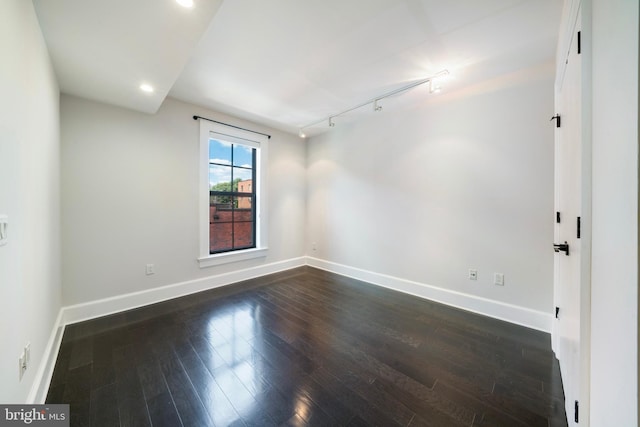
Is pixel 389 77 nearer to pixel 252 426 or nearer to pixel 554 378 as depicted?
pixel 554 378

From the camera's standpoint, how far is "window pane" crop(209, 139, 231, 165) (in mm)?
3564

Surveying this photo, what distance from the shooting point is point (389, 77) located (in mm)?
2531

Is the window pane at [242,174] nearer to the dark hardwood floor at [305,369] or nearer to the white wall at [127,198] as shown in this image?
the white wall at [127,198]

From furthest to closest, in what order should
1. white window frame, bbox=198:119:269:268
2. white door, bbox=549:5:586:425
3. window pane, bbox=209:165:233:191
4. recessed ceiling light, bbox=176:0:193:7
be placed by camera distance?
1. window pane, bbox=209:165:233:191
2. white window frame, bbox=198:119:269:268
3. recessed ceiling light, bbox=176:0:193:7
4. white door, bbox=549:5:586:425

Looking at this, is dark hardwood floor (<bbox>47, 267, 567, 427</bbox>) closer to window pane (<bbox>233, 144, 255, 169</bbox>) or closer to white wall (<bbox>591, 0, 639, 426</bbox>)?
white wall (<bbox>591, 0, 639, 426</bbox>)

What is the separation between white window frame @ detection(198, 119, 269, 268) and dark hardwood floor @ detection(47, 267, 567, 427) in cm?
86

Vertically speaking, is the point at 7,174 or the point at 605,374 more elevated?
the point at 7,174

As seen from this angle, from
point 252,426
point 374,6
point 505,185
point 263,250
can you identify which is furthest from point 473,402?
point 263,250

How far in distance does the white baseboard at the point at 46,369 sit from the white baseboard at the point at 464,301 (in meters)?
3.41

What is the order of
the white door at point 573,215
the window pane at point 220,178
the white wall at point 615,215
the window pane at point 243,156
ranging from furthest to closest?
the window pane at point 243,156, the window pane at point 220,178, the white door at point 573,215, the white wall at point 615,215

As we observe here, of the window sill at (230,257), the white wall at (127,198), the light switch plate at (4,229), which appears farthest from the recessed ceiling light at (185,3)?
the window sill at (230,257)

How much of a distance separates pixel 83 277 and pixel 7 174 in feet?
6.68

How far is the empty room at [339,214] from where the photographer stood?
40.6 inches

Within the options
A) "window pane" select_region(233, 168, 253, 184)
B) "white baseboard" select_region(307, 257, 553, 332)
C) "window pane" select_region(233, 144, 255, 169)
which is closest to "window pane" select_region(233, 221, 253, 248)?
"window pane" select_region(233, 168, 253, 184)
